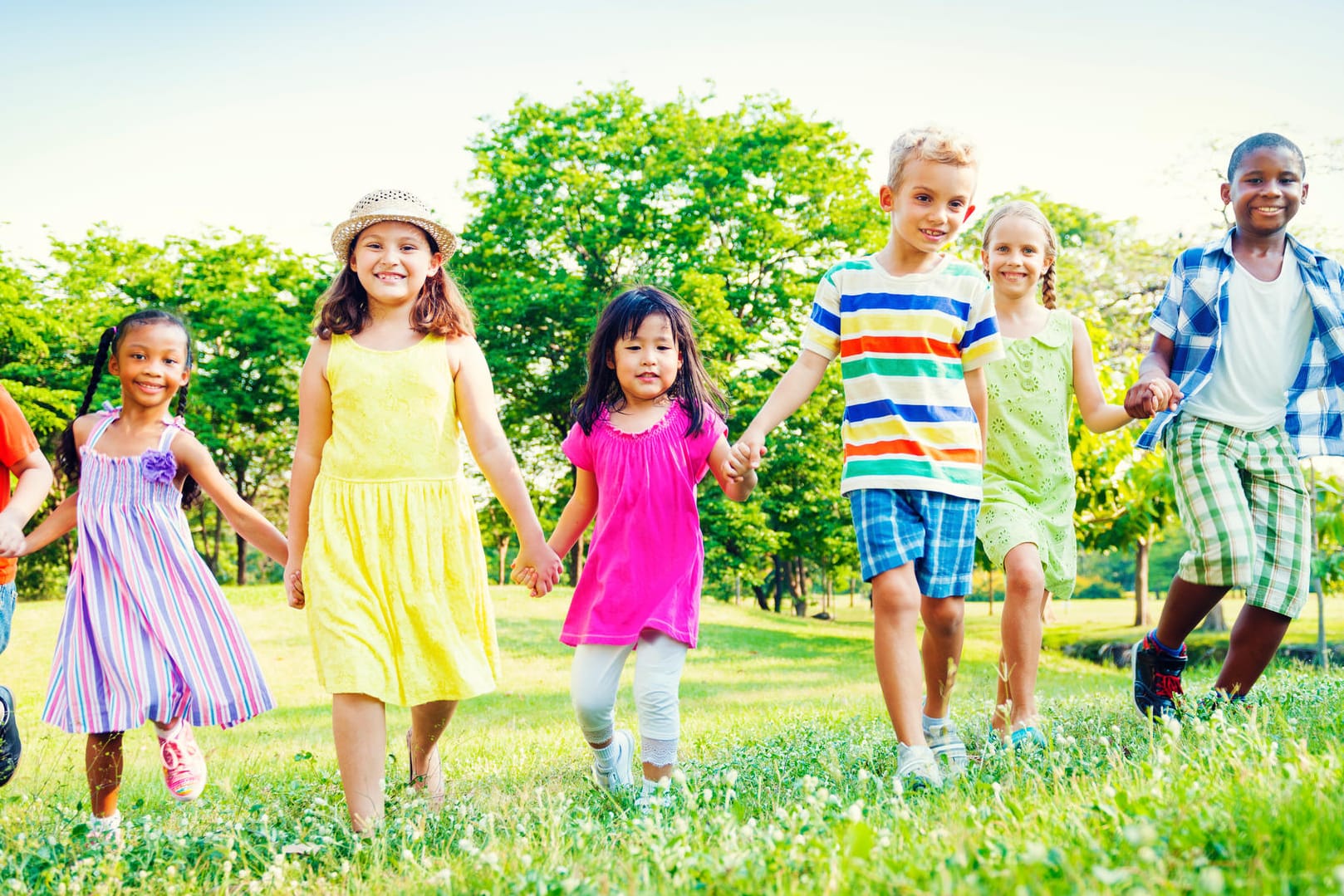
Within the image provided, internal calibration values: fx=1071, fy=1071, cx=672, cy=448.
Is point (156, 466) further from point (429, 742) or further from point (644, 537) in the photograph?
point (644, 537)

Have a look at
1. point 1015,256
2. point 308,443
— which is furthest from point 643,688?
point 1015,256

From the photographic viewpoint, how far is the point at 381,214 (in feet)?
13.7

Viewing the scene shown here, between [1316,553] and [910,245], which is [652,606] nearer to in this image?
[910,245]

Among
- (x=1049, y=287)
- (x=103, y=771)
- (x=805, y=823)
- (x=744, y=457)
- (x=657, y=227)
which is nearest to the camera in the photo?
(x=805, y=823)

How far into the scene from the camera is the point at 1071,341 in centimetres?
532

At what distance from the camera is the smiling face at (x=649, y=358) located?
4609 mm

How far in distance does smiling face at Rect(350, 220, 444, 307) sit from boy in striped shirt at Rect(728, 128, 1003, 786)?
1451mm

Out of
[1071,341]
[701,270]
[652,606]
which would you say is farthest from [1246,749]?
[701,270]

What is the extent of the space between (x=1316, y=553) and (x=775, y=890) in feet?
50.8

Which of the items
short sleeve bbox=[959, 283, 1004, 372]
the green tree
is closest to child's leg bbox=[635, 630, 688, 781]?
short sleeve bbox=[959, 283, 1004, 372]

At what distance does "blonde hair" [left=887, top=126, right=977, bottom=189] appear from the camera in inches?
165

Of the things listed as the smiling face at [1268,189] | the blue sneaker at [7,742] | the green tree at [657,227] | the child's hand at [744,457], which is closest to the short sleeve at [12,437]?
the blue sneaker at [7,742]

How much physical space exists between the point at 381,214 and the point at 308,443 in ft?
3.06

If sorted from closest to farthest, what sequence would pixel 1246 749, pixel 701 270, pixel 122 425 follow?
1. pixel 1246 749
2. pixel 122 425
3. pixel 701 270
